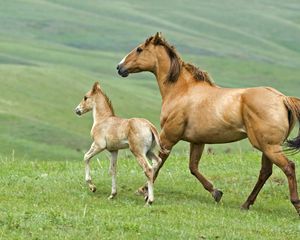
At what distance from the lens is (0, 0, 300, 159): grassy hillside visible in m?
84.4

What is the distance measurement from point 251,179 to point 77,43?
150947 mm

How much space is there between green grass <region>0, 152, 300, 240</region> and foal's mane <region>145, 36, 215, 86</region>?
2.17 metres

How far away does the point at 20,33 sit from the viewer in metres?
168

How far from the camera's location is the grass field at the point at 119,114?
12422 mm

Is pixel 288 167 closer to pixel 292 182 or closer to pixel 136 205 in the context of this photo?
pixel 292 182

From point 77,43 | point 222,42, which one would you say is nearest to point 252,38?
point 222,42

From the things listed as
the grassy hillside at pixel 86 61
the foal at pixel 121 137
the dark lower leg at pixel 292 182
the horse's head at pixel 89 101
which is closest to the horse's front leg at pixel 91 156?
the foal at pixel 121 137

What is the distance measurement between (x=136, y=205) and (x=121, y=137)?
1.20 m

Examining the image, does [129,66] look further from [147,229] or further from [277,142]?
[147,229]

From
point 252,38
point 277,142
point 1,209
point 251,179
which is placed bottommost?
point 252,38

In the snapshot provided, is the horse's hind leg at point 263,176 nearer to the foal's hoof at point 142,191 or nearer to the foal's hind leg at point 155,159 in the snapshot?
the foal's hind leg at point 155,159

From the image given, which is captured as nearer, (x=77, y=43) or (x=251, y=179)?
(x=251, y=179)

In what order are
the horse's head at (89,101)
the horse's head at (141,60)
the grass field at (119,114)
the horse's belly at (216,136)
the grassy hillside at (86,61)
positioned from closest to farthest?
the grass field at (119,114), the horse's belly at (216,136), the horse's head at (89,101), the horse's head at (141,60), the grassy hillside at (86,61)

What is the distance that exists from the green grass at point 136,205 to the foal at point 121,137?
596 mm
